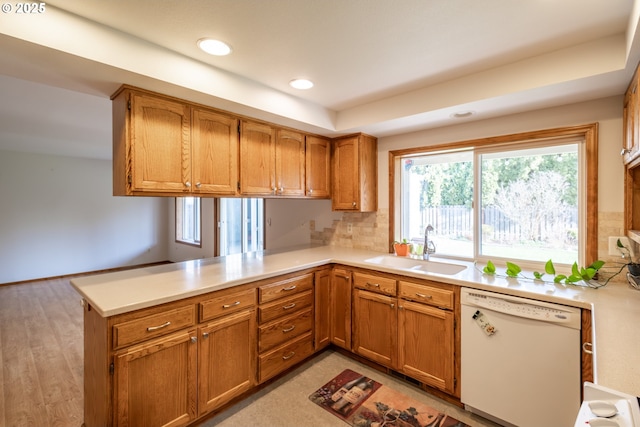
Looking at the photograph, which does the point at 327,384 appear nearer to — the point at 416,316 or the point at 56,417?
the point at 416,316

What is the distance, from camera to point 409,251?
292cm

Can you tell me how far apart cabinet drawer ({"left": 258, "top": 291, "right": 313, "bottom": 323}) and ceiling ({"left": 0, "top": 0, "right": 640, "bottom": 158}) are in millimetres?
1533

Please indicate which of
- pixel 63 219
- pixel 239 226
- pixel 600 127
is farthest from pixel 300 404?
pixel 63 219

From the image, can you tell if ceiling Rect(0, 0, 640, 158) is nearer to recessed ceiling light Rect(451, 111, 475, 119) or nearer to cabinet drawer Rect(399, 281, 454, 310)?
recessed ceiling light Rect(451, 111, 475, 119)

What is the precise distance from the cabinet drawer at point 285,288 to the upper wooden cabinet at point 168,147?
822 mm

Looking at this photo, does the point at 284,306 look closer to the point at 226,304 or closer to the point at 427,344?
the point at 226,304

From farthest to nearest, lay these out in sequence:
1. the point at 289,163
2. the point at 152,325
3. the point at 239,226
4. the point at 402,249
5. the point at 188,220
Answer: the point at 188,220 < the point at 239,226 < the point at 402,249 < the point at 289,163 < the point at 152,325

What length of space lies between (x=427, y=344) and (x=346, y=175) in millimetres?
1763

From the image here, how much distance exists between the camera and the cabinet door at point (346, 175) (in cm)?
300

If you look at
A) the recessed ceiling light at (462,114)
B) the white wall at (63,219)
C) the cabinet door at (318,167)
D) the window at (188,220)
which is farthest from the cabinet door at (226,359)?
the white wall at (63,219)

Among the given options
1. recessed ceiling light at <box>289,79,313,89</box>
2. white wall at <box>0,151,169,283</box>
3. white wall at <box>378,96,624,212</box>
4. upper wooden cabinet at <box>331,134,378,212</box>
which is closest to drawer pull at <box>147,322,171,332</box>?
recessed ceiling light at <box>289,79,313,89</box>

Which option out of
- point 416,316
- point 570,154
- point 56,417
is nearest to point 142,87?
point 56,417

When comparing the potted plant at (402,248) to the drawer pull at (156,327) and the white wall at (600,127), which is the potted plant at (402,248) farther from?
the drawer pull at (156,327)

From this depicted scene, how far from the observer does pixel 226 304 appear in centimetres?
192
